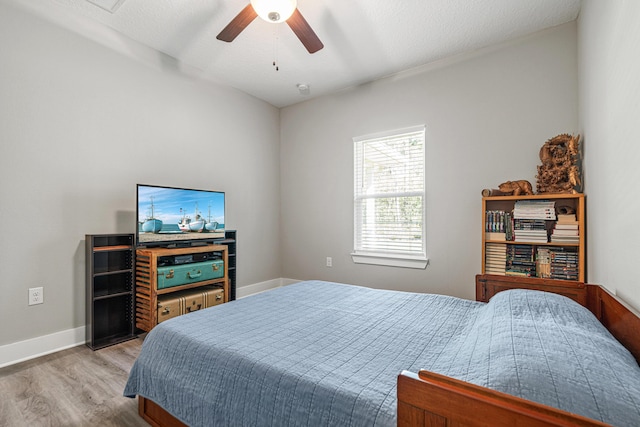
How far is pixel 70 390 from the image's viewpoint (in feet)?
6.30

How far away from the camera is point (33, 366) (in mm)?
2244

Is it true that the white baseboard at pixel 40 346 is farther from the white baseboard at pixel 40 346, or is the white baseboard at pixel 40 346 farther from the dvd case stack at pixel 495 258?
the dvd case stack at pixel 495 258

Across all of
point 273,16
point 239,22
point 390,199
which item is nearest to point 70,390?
point 239,22

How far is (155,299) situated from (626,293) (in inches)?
121

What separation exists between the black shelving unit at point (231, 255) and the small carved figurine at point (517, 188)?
284 cm

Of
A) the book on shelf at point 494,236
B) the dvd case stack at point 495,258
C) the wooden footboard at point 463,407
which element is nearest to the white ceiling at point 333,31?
the book on shelf at point 494,236

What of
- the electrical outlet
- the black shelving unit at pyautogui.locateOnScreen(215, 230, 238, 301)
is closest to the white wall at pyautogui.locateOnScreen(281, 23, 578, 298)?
the black shelving unit at pyautogui.locateOnScreen(215, 230, 238, 301)

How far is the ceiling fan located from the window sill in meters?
2.37

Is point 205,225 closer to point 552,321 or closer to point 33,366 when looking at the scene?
point 33,366

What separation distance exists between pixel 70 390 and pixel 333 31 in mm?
3342

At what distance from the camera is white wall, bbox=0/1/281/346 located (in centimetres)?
233

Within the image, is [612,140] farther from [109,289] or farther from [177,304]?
[109,289]

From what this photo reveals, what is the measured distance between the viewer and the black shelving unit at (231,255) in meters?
3.53

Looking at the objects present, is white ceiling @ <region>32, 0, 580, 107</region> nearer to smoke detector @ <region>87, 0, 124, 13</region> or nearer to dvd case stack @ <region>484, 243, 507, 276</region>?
smoke detector @ <region>87, 0, 124, 13</region>
